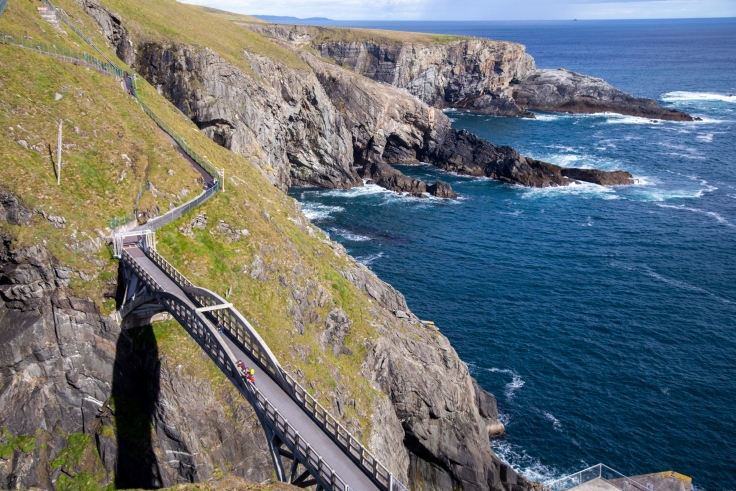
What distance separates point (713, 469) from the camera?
47625mm

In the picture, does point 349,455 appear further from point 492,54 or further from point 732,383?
point 492,54

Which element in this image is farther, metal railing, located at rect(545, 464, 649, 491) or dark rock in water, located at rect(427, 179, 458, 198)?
dark rock in water, located at rect(427, 179, 458, 198)

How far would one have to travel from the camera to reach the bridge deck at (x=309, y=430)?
25.6 meters

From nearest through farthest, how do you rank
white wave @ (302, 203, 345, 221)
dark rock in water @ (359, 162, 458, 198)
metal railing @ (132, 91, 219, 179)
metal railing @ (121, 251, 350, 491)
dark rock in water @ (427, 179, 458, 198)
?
metal railing @ (121, 251, 350, 491) < metal railing @ (132, 91, 219, 179) < white wave @ (302, 203, 345, 221) < dark rock in water @ (427, 179, 458, 198) < dark rock in water @ (359, 162, 458, 198)

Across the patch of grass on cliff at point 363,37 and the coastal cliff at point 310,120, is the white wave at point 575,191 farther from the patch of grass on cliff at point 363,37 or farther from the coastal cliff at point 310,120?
the patch of grass on cliff at point 363,37

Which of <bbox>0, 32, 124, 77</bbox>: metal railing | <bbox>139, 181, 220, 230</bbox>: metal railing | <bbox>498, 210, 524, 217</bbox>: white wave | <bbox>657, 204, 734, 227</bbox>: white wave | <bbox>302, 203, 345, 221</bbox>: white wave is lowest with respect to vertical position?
<bbox>302, 203, 345, 221</bbox>: white wave

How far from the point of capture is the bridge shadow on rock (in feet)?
120

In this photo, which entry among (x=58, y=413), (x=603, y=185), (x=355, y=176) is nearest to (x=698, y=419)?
(x=58, y=413)

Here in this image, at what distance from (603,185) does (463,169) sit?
1146 inches

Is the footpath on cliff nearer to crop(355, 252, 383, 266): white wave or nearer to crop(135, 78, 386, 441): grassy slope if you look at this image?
crop(135, 78, 386, 441): grassy slope

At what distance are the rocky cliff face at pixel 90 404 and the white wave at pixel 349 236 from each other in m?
53.0

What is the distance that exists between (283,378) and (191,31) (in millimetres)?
86130

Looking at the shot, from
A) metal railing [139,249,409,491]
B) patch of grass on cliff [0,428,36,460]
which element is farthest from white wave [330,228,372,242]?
patch of grass on cliff [0,428,36,460]

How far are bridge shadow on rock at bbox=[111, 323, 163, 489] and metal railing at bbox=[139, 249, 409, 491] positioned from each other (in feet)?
17.0
